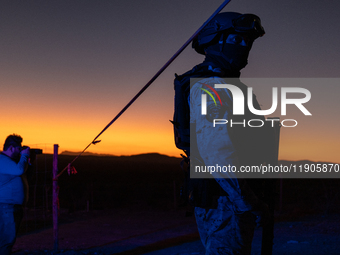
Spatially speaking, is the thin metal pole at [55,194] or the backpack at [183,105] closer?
the backpack at [183,105]

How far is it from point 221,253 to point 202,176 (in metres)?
0.44

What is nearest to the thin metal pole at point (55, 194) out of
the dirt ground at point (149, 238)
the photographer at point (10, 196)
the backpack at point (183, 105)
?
the dirt ground at point (149, 238)

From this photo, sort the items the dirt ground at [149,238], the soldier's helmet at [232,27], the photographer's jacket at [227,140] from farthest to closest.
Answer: the dirt ground at [149,238], the soldier's helmet at [232,27], the photographer's jacket at [227,140]

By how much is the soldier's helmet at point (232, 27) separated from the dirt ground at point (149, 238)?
556cm

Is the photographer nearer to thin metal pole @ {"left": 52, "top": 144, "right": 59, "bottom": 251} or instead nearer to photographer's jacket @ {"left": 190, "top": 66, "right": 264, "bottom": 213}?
thin metal pole @ {"left": 52, "top": 144, "right": 59, "bottom": 251}

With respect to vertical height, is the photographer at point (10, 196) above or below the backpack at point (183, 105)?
below

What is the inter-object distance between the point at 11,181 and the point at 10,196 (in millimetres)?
203

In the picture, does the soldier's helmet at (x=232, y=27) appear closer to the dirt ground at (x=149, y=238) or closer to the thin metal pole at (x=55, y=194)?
the dirt ground at (x=149, y=238)

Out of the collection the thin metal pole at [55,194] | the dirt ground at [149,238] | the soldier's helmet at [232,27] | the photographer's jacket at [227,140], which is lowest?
the dirt ground at [149,238]

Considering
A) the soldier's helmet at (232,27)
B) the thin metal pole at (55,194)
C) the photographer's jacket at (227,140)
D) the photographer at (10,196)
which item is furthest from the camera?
the thin metal pole at (55,194)

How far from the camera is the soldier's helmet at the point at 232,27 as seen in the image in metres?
2.23

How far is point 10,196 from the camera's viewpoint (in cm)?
472

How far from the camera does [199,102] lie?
6.57 ft

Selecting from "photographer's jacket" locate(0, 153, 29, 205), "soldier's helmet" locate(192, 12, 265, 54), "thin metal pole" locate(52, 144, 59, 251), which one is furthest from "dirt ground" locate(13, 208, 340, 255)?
"soldier's helmet" locate(192, 12, 265, 54)
